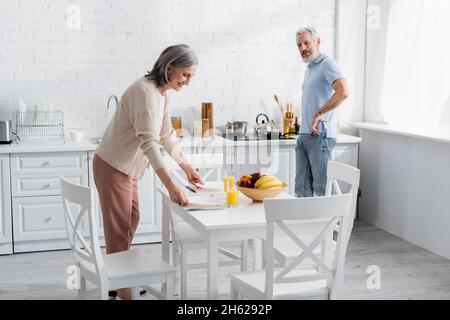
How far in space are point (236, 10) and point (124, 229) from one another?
101 inches

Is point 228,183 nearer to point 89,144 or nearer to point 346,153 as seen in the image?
point 89,144

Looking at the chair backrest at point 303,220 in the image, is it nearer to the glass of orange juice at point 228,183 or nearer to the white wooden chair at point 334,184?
the white wooden chair at point 334,184

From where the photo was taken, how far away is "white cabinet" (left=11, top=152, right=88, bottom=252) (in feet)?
15.3

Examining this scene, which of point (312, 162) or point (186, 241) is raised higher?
point (312, 162)

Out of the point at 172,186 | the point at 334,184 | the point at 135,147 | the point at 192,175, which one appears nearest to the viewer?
the point at 172,186

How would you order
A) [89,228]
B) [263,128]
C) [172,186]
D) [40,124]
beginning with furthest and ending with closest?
[263,128], [40,124], [172,186], [89,228]

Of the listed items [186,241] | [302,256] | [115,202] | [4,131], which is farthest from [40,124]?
[302,256]

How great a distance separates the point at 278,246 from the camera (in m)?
3.48

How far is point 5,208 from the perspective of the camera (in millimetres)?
4648

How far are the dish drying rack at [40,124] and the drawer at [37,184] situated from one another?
0.43 metres

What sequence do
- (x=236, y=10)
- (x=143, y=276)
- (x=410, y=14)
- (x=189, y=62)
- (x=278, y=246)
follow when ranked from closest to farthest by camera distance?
1. (x=143, y=276)
2. (x=189, y=62)
3. (x=278, y=246)
4. (x=410, y=14)
5. (x=236, y=10)

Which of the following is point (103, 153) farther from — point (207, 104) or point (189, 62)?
point (207, 104)

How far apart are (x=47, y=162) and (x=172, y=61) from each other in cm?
182

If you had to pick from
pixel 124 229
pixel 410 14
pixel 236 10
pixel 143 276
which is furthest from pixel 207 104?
pixel 143 276
